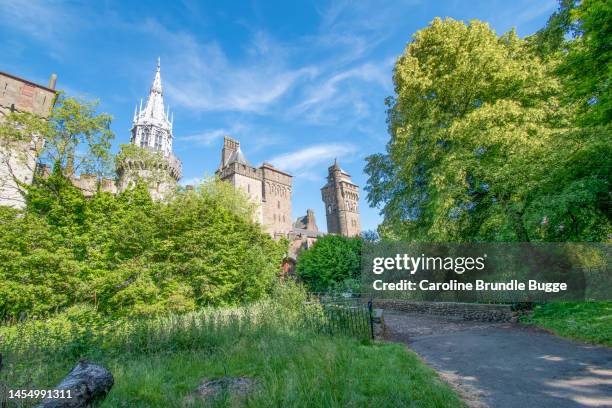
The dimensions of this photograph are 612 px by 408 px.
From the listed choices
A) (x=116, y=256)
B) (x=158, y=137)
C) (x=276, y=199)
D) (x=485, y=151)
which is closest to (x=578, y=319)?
(x=485, y=151)

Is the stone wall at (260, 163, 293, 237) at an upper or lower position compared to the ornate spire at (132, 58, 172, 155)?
lower

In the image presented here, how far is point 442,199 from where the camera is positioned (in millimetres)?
11898

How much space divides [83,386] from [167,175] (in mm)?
25786

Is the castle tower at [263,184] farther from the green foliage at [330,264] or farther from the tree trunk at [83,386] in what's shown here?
the tree trunk at [83,386]

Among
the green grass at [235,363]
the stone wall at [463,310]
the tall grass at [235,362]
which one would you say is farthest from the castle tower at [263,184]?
the green grass at [235,363]

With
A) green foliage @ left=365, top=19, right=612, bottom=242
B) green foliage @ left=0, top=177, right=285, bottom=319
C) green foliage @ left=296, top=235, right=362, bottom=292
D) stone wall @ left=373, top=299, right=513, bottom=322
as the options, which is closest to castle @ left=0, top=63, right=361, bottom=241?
green foliage @ left=296, top=235, right=362, bottom=292

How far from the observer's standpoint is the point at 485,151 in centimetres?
1351

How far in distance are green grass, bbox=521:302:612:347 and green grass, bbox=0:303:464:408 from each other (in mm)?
5644

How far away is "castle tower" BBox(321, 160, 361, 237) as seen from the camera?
70.9 m

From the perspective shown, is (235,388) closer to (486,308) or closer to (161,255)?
(161,255)

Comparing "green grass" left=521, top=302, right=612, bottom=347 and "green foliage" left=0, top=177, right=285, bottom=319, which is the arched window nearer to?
"green foliage" left=0, top=177, right=285, bottom=319

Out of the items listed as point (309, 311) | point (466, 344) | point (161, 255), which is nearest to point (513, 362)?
point (466, 344)

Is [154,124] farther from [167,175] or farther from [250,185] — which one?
[167,175]

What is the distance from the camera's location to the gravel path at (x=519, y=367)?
15.7ft
